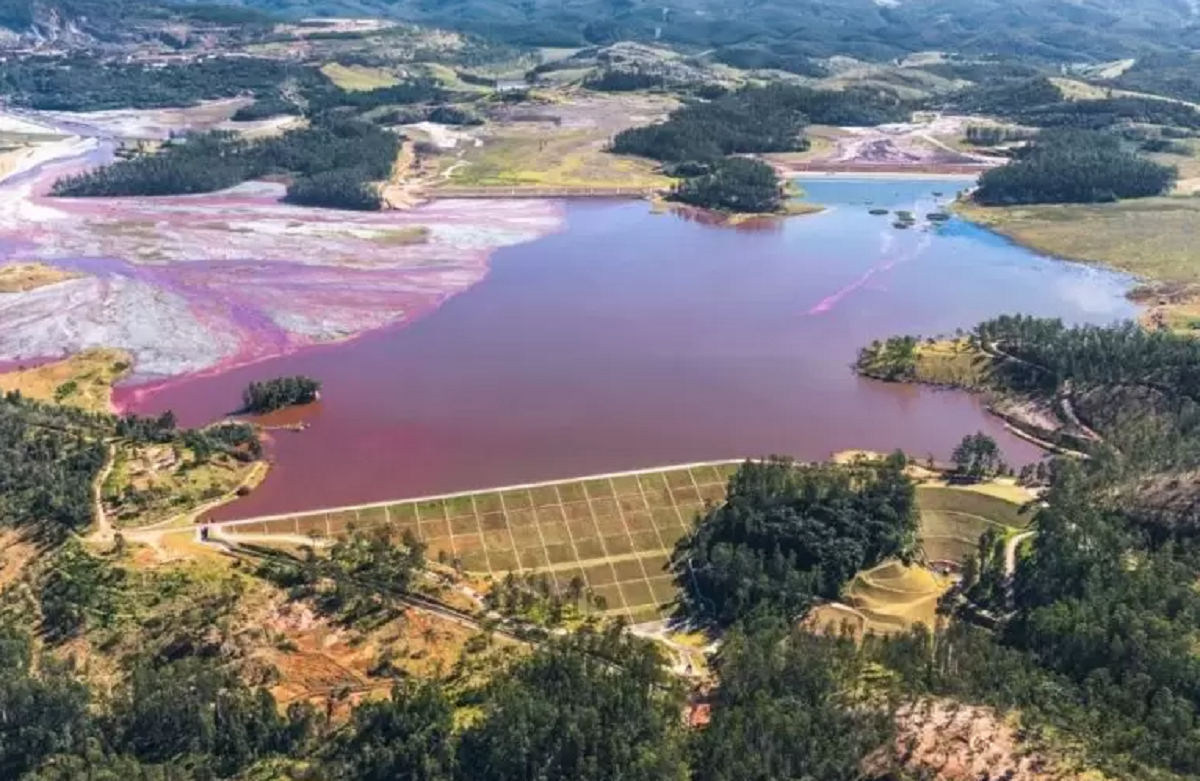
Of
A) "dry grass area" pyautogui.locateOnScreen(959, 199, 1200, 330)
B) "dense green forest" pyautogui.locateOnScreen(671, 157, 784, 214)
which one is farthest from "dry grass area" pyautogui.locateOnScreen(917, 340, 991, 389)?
"dense green forest" pyautogui.locateOnScreen(671, 157, 784, 214)

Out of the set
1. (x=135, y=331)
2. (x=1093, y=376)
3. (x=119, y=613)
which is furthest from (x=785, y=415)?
(x=135, y=331)

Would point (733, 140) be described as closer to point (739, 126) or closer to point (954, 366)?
point (739, 126)

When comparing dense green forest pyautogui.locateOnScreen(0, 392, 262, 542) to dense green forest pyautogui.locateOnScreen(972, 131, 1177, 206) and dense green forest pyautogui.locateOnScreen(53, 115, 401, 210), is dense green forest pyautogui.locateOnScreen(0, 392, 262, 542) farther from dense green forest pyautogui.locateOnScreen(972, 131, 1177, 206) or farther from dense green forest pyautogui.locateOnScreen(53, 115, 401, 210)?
dense green forest pyautogui.locateOnScreen(972, 131, 1177, 206)

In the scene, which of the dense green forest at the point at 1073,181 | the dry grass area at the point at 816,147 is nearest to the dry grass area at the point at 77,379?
the dry grass area at the point at 816,147

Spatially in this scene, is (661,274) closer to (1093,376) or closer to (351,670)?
(1093,376)

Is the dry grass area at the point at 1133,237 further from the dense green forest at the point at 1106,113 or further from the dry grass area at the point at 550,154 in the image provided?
the dry grass area at the point at 550,154
